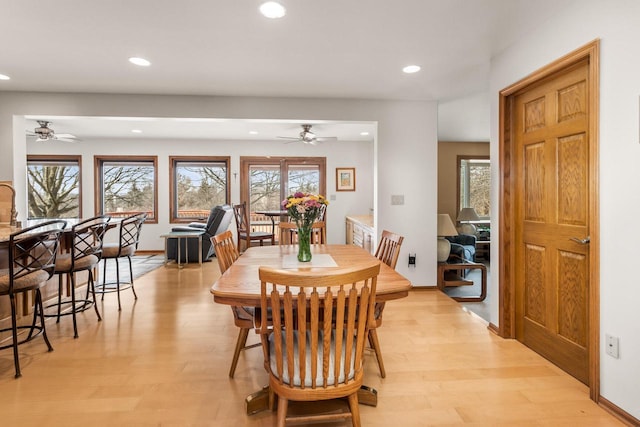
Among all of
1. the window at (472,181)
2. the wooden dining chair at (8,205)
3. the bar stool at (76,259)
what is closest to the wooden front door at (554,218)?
the bar stool at (76,259)

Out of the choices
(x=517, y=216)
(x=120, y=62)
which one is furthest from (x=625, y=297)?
(x=120, y=62)

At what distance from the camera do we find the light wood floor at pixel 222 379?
1775 millimetres

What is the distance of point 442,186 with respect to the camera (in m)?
6.51

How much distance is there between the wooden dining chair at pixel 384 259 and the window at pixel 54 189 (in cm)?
674

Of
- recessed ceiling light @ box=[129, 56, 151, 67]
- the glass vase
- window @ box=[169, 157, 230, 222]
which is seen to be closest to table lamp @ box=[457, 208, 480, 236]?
the glass vase

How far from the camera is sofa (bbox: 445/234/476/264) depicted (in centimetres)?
471

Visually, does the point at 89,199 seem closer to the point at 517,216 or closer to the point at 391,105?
the point at 391,105

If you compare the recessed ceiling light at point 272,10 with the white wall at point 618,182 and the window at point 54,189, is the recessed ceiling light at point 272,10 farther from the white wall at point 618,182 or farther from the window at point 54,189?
the window at point 54,189

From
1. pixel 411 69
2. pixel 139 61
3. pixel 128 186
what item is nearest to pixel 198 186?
pixel 128 186

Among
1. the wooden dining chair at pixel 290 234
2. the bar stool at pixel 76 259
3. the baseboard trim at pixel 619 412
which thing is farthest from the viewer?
the wooden dining chair at pixel 290 234

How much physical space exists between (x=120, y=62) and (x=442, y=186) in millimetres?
5562

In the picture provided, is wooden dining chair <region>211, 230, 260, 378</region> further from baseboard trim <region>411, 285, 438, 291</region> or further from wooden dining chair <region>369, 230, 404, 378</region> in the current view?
baseboard trim <region>411, 285, 438, 291</region>

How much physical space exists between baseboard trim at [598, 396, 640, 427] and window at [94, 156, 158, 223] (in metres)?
7.00

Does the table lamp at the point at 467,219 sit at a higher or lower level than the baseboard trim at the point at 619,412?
higher
